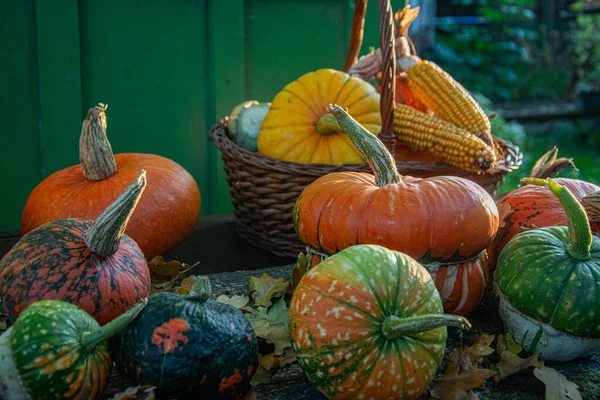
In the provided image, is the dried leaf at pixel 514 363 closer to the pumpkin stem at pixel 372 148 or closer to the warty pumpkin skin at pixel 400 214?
the warty pumpkin skin at pixel 400 214

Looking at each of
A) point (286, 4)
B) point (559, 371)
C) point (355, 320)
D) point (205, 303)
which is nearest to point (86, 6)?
point (286, 4)

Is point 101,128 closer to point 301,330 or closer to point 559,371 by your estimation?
point 301,330

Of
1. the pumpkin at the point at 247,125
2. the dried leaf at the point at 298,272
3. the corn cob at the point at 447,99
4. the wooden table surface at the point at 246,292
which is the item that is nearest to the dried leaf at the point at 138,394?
the wooden table surface at the point at 246,292

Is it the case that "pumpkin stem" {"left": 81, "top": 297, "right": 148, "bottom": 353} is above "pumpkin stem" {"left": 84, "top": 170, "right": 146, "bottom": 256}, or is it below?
below

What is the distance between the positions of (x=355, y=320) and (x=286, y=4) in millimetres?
2389

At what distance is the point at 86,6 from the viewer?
2.87 metres

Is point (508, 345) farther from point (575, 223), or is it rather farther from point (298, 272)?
point (298, 272)

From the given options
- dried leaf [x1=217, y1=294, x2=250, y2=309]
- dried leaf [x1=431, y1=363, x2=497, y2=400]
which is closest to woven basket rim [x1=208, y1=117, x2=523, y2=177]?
dried leaf [x1=217, y1=294, x2=250, y2=309]

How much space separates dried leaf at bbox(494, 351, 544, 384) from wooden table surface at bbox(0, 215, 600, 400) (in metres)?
0.02

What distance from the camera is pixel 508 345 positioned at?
58.1 inches

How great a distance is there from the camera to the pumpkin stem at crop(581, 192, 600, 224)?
164cm

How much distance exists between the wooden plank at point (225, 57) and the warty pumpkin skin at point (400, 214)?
5.38 ft

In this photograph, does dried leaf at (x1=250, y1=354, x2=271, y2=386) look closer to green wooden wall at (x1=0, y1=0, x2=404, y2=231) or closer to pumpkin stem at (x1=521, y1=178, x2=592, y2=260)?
pumpkin stem at (x1=521, y1=178, x2=592, y2=260)

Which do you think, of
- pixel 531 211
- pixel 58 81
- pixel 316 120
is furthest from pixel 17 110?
pixel 531 211
